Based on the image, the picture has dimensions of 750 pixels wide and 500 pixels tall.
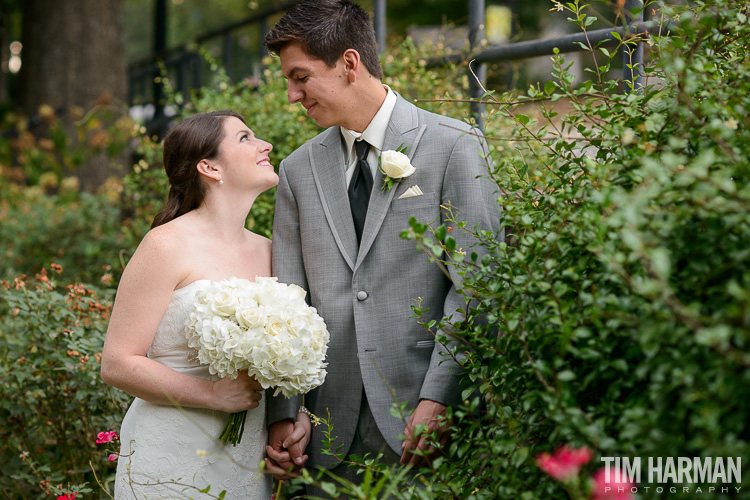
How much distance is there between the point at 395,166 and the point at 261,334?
2.71 feet

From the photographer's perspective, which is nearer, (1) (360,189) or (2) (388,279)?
(2) (388,279)

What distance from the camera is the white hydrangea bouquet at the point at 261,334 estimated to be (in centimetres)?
249

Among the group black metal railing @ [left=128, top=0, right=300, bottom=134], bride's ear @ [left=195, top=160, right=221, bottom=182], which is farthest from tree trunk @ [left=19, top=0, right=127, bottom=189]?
bride's ear @ [left=195, top=160, right=221, bottom=182]

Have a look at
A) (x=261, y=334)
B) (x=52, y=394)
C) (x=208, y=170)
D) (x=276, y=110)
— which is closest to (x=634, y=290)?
(x=261, y=334)

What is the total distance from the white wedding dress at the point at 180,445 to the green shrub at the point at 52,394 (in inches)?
31.1

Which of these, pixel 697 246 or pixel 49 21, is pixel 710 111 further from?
pixel 49 21

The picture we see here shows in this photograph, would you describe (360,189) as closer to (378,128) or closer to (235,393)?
(378,128)

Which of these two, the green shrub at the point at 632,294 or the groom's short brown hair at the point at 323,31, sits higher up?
the groom's short brown hair at the point at 323,31

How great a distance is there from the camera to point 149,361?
2.76 meters

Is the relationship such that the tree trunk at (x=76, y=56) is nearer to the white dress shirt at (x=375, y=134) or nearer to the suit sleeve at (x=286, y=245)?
the suit sleeve at (x=286, y=245)

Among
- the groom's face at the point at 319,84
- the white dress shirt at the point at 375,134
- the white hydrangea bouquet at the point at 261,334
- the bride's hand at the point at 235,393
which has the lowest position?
the bride's hand at the point at 235,393

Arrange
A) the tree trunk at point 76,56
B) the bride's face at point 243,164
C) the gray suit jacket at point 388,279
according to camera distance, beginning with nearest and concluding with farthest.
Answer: the gray suit jacket at point 388,279 → the bride's face at point 243,164 → the tree trunk at point 76,56

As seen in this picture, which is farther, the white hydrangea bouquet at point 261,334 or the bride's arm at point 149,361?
the bride's arm at point 149,361

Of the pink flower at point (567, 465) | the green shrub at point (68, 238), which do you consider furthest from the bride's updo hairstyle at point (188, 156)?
the green shrub at point (68, 238)
